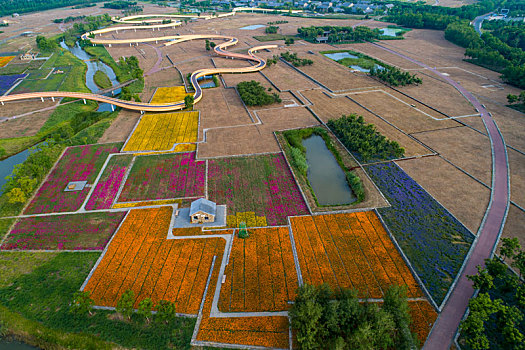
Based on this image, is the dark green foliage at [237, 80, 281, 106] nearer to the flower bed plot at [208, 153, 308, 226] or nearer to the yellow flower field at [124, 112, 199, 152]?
the yellow flower field at [124, 112, 199, 152]

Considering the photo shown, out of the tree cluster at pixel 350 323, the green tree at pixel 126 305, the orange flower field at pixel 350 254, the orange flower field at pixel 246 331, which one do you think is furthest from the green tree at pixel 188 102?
the tree cluster at pixel 350 323

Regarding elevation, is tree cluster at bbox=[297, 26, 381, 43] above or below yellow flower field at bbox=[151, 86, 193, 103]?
above

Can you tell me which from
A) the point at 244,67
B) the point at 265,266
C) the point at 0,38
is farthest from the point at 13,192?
the point at 0,38

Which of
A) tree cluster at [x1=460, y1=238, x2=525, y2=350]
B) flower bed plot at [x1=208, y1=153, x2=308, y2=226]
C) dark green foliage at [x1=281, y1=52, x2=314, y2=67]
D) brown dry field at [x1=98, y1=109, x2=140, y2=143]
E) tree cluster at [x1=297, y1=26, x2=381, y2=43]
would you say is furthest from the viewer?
tree cluster at [x1=297, y1=26, x2=381, y2=43]

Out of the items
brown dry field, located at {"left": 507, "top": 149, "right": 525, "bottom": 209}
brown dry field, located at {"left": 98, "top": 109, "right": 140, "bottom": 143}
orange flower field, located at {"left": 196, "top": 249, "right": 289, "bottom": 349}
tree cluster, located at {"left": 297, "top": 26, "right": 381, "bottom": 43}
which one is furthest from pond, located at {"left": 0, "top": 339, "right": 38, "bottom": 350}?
tree cluster, located at {"left": 297, "top": 26, "right": 381, "bottom": 43}

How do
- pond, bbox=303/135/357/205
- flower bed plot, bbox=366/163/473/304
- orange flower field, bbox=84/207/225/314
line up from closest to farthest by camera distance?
orange flower field, bbox=84/207/225/314
flower bed plot, bbox=366/163/473/304
pond, bbox=303/135/357/205

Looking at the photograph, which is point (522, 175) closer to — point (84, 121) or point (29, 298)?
point (29, 298)
